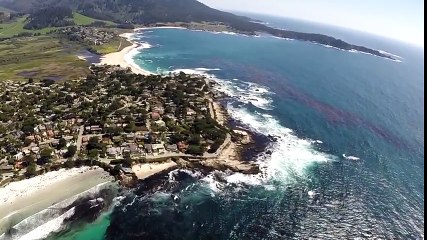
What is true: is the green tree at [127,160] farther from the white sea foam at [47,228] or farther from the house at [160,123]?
the house at [160,123]

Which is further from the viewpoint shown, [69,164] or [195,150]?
[195,150]

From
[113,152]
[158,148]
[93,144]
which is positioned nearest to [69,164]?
[93,144]

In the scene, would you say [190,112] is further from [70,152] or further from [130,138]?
[70,152]

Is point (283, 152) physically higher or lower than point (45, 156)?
higher

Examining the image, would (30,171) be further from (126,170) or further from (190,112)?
(190,112)

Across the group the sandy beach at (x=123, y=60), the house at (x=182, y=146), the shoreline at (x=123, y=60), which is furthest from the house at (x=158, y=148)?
the sandy beach at (x=123, y=60)

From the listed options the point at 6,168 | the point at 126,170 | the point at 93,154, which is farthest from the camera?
the point at 93,154

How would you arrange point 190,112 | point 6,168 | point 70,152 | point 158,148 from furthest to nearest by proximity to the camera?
point 190,112, point 158,148, point 70,152, point 6,168

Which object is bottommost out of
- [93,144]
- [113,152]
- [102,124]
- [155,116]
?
[113,152]
